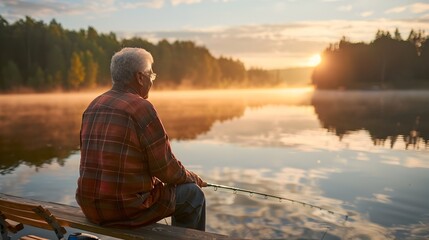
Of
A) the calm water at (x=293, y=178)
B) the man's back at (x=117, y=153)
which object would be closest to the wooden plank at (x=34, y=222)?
the man's back at (x=117, y=153)

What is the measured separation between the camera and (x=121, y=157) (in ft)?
12.4

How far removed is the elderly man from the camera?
12.4 ft

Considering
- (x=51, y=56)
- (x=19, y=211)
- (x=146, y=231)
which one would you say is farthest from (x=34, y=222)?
(x=51, y=56)

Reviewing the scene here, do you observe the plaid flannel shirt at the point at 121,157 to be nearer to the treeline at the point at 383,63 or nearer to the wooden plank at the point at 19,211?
the wooden plank at the point at 19,211

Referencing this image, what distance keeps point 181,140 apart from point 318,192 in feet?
34.5

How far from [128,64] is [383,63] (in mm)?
120572

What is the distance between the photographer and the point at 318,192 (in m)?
9.91

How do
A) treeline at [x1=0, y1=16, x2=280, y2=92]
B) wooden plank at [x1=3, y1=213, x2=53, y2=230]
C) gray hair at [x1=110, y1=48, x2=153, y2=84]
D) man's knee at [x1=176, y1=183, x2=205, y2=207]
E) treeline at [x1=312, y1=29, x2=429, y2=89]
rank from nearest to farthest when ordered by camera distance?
1. gray hair at [x1=110, y1=48, x2=153, y2=84]
2. wooden plank at [x1=3, y1=213, x2=53, y2=230]
3. man's knee at [x1=176, y1=183, x2=205, y2=207]
4. treeline at [x1=0, y1=16, x2=280, y2=92]
5. treeline at [x1=312, y1=29, x2=429, y2=89]

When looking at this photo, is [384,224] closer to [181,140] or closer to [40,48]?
[181,140]

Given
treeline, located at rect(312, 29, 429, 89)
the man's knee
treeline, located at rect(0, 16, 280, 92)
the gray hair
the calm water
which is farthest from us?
treeline, located at rect(312, 29, 429, 89)

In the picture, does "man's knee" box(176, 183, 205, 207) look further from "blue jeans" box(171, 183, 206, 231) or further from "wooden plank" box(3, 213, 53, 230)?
"wooden plank" box(3, 213, 53, 230)

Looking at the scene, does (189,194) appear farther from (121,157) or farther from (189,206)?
(121,157)

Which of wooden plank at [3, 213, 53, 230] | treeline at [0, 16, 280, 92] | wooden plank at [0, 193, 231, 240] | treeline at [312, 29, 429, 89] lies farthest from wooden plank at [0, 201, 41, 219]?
treeline at [312, 29, 429, 89]

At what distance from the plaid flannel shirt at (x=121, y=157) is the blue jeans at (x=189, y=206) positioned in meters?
0.44
